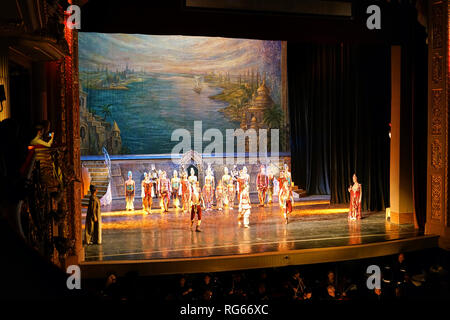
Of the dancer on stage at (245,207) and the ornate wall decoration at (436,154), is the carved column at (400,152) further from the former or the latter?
the dancer on stage at (245,207)

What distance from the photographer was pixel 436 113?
28.9ft

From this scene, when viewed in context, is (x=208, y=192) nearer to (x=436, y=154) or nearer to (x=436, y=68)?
(x=436, y=154)

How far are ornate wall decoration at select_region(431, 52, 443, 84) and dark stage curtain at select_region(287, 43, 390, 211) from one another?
8.22ft

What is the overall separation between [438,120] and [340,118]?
14.9 ft

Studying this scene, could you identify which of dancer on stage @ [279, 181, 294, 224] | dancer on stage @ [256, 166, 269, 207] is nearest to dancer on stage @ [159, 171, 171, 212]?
dancer on stage @ [256, 166, 269, 207]

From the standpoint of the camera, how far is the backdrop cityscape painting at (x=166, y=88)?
1524 centimetres

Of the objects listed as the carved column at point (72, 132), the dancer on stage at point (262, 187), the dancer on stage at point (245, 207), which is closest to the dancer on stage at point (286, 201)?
the dancer on stage at point (245, 207)

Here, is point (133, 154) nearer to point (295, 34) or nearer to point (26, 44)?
point (295, 34)

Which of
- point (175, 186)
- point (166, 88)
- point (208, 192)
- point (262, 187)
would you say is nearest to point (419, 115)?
point (262, 187)

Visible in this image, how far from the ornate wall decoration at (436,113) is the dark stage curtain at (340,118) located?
2.54 meters

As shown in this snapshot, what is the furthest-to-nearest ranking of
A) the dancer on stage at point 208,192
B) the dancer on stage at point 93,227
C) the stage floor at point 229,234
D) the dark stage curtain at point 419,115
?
the dancer on stage at point 208,192 < the dark stage curtain at point 419,115 < the dancer on stage at point 93,227 < the stage floor at point 229,234

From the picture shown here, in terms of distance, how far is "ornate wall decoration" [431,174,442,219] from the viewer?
28.9 ft
